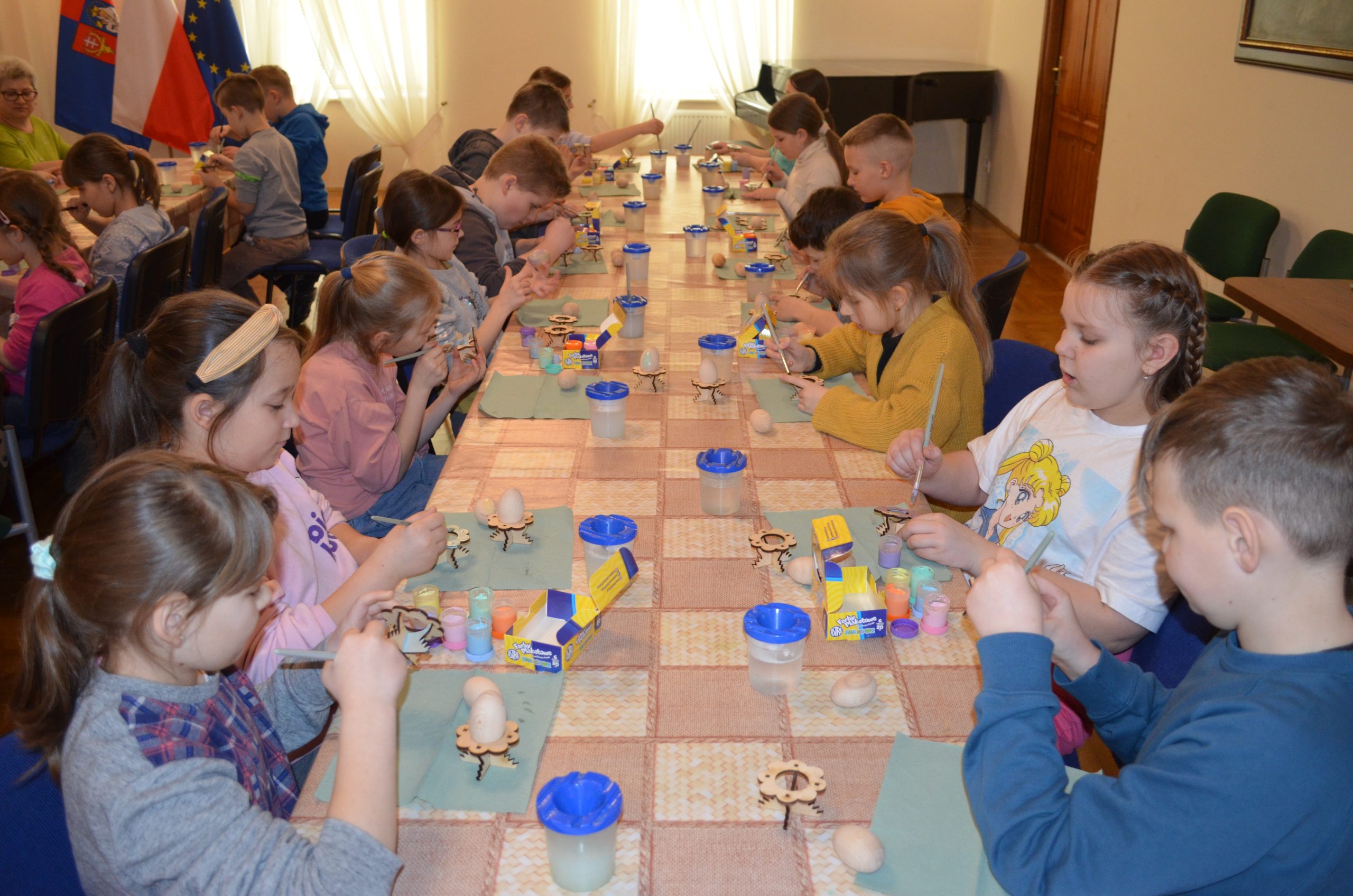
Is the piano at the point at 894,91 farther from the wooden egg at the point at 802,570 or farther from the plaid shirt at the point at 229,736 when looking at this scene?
the plaid shirt at the point at 229,736

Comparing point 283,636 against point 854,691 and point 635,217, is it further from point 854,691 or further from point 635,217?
point 635,217

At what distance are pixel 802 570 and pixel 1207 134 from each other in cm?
376

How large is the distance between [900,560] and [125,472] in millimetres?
1050

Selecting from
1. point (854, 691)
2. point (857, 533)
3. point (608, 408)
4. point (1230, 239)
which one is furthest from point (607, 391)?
point (1230, 239)

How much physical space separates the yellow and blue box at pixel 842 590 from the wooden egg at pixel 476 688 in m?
0.45

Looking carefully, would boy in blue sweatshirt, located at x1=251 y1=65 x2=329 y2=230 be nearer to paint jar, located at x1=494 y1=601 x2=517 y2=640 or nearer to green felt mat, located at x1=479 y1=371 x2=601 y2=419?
green felt mat, located at x1=479 y1=371 x2=601 y2=419

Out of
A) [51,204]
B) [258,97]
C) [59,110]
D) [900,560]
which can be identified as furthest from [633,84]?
[900,560]

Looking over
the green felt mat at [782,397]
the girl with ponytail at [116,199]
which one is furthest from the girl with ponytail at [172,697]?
the girl with ponytail at [116,199]

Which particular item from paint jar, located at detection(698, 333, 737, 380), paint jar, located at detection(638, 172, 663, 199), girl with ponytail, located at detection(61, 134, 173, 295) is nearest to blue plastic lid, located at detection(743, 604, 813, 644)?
paint jar, located at detection(698, 333, 737, 380)

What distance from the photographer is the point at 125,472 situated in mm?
995

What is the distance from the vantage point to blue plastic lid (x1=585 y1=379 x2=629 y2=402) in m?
1.96

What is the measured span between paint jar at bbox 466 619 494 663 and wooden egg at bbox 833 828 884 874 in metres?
0.52

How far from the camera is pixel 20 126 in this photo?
467 centimetres

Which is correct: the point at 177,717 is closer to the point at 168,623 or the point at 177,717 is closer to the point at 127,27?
the point at 168,623
